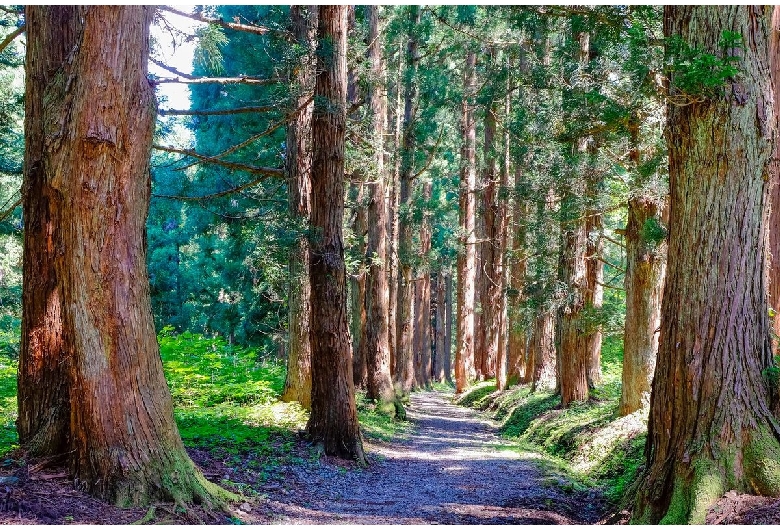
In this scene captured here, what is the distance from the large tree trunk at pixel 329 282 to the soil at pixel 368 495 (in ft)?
1.55

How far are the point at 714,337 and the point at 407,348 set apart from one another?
18.8 metres

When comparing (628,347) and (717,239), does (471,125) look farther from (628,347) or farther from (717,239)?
(717,239)

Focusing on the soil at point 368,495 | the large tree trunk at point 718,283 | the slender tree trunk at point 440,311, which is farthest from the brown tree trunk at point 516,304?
the slender tree trunk at point 440,311

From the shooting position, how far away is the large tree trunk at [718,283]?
5.30m

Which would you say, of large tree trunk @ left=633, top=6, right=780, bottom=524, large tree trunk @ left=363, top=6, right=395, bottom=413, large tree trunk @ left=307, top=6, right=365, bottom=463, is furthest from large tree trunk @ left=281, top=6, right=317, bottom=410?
large tree trunk @ left=633, top=6, right=780, bottom=524

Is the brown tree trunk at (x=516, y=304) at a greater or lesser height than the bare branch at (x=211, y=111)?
lesser

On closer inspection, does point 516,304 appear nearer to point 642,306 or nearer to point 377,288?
point 377,288

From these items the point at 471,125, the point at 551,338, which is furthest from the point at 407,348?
the point at 471,125

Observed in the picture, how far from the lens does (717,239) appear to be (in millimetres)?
5492

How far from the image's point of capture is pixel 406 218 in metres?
20.9

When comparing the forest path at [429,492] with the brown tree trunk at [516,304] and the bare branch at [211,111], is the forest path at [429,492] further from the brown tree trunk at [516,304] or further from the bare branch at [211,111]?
the brown tree trunk at [516,304]

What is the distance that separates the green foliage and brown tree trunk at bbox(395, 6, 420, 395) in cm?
1471

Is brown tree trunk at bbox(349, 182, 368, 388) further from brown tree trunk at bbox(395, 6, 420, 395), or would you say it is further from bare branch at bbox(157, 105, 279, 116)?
bare branch at bbox(157, 105, 279, 116)

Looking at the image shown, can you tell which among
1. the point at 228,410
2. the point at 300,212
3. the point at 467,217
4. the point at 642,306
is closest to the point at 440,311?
the point at 467,217
